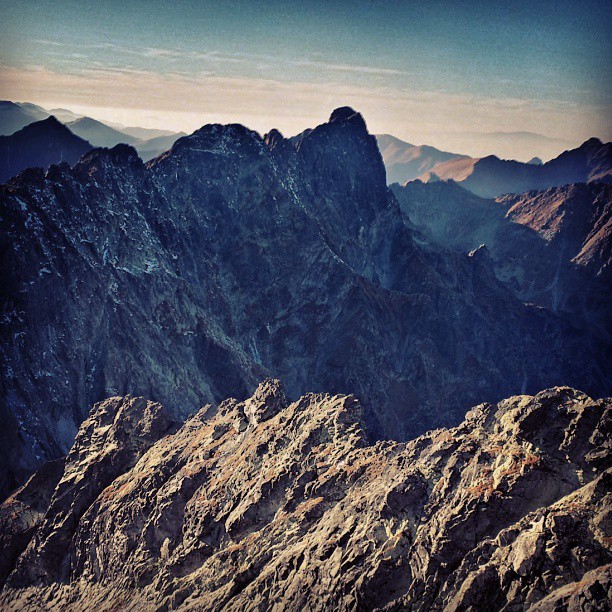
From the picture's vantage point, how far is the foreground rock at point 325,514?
3788cm

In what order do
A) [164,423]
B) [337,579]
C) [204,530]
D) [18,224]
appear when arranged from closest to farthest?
[337,579] → [204,530] → [164,423] → [18,224]

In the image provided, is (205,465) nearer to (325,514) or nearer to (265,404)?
(265,404)

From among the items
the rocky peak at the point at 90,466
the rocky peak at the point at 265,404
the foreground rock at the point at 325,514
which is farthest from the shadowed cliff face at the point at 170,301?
the rocky peak at the point at 265,404

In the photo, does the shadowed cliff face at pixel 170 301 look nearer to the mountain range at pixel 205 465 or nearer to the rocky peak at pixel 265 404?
the mountain range at pixel 205 465

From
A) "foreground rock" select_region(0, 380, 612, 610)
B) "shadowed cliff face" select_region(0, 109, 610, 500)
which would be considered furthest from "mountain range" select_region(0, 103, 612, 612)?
"shadowed cliff face" select_region(0, 109, 610, 500)

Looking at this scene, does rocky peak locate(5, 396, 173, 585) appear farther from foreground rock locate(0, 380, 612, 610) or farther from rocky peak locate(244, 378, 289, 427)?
rocky peak locate(244, 378, 289, 427)

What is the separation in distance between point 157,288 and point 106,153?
41629mm

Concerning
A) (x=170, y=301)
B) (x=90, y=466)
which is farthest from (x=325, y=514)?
(x=170, y=301)

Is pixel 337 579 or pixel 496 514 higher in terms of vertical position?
pixel 496 514

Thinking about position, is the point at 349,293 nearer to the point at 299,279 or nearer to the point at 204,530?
the point at 299,279

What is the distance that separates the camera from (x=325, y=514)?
2125 inches

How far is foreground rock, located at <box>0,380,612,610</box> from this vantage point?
3788 centimetres

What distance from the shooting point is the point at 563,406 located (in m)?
45.7

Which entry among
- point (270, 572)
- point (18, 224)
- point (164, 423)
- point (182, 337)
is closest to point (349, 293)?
point (182, 337)
